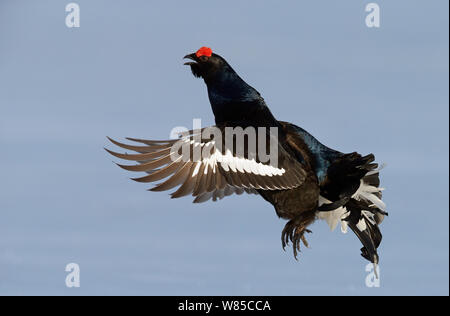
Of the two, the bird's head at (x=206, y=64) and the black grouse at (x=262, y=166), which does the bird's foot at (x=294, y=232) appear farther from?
the bird's head at (x=206, y=64)

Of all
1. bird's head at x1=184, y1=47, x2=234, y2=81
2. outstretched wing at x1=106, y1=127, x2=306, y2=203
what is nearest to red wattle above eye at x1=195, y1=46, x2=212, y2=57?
bird's head at x1=184, y1=47, x2=234, y2=81

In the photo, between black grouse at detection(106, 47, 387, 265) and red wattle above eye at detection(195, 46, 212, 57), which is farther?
red wattle above eye at detection(195, 46, 212, 57)

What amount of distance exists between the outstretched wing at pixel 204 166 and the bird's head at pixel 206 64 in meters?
1.45

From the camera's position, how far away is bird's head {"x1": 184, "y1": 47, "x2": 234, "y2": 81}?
31.4 feet

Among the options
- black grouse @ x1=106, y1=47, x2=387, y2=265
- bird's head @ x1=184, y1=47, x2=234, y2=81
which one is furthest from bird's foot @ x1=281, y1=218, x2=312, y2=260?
bird's head @ x1=184, y1=47, x2=234, y2=81

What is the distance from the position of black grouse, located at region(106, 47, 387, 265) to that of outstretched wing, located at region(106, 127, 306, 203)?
0.04ft

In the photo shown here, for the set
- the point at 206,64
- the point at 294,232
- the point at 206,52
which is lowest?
the point at 294,232

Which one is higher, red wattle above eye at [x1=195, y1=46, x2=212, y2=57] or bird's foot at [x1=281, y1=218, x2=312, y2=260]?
red wattle above eye at [x1=195, y1=46, x2=212, y2=57]

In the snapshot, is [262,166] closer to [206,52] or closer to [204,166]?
[204,166]

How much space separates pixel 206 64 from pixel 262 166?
205cm

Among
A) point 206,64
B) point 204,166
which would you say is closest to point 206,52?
point 206,64

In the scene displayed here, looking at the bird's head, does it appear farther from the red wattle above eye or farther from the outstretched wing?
the outstretched wing

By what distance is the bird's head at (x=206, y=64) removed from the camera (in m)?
9.56

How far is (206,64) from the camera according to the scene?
31.5 feet
